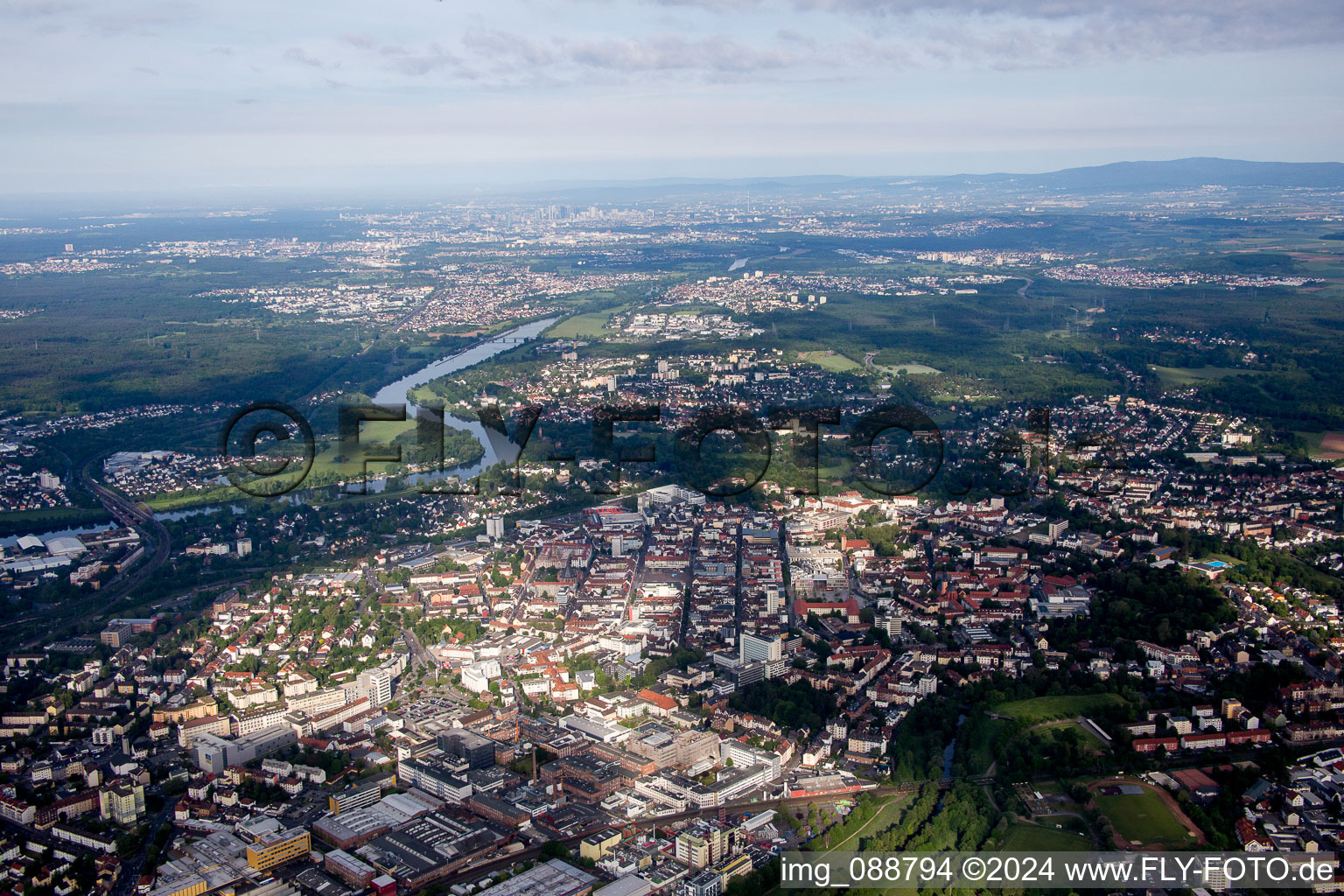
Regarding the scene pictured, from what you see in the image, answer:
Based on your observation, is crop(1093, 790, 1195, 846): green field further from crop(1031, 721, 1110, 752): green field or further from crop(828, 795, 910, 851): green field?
crop(828, 795, 910, 851): green field


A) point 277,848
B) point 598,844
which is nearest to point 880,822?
point 598,844

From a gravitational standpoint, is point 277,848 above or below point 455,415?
below

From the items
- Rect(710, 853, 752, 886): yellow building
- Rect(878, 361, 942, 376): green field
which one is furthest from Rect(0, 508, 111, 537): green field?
Rect(878, 361, 942, 376): green field

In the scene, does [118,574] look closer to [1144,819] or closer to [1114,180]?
[1144,819]

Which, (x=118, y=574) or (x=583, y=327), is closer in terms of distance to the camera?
(x=118, y=574)

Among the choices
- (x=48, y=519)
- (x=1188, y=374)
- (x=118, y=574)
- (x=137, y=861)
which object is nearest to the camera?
(x=137, y=861)

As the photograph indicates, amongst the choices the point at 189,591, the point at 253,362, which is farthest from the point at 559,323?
the point at 189,591
